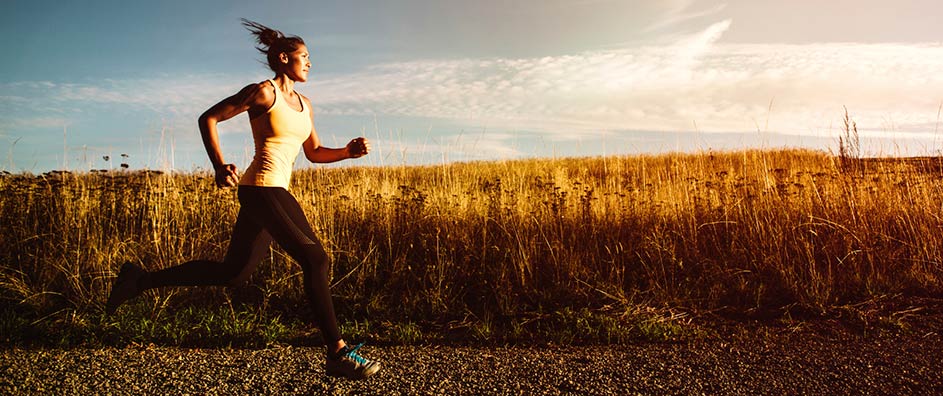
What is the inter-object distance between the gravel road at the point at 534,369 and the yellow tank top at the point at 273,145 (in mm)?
1199

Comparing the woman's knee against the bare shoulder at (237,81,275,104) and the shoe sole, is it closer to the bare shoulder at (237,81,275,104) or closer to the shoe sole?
the shoe sole

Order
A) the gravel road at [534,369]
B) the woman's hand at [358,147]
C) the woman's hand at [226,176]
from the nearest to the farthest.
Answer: the woman's hand at [226,176], the gravel road at [534,369], the woman's hand at [358,147]

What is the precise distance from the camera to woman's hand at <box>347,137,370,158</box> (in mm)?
3949

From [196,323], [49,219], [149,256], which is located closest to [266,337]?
[196,323]

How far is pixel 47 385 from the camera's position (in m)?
3.81

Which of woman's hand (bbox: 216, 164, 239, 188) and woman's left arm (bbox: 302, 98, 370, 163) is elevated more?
woman's left arm (bbox: 302, 98, 370, 163)

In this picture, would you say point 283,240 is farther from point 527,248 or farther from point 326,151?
point 527,248

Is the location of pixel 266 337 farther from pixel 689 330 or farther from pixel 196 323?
pixel 689 330

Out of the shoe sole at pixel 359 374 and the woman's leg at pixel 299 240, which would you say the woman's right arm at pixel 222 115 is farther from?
the shoe sole at pixel 359 374

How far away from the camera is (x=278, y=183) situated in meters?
3.57

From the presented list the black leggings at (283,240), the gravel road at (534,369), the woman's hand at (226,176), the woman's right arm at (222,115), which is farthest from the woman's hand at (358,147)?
the gravel road at (534,369)

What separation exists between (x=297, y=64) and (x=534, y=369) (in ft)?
7.72

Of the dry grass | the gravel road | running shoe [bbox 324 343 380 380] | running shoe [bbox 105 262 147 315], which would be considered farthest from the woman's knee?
the dry grass

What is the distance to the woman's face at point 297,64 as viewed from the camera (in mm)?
3746
